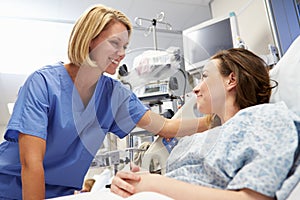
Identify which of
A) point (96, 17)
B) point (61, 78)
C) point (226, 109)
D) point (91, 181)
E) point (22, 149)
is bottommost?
point (91, 181)

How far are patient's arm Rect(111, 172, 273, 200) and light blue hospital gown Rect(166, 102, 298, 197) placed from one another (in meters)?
0.02

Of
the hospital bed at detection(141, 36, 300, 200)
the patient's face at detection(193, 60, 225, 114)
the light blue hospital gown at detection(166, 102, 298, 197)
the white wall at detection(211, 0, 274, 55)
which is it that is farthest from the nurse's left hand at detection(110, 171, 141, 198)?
the white wall at detection(211, 0, 274, 55)

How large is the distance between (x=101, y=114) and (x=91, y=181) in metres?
0.71

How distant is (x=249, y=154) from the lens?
0.74m

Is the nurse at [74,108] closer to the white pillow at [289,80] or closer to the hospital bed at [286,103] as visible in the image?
the hospital bed at [286,103]

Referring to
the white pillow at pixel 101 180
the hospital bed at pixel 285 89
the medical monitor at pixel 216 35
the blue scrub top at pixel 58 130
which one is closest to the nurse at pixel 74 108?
the blue scrub top at pixel 58 130

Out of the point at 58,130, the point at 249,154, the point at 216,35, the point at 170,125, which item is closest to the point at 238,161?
the point at 249,154

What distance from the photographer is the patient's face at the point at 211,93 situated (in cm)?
114

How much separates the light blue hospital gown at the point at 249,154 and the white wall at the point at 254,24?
4.76ft

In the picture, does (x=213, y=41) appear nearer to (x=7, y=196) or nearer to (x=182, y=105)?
(x=182, y=105)

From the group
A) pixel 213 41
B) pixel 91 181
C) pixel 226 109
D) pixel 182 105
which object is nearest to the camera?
pixel 226 109

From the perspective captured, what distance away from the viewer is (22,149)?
3.23 ft

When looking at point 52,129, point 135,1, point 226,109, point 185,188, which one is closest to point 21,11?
point 135,1

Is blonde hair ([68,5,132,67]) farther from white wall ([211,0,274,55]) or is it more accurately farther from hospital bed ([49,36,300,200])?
white wall ([211,0,274,55])
